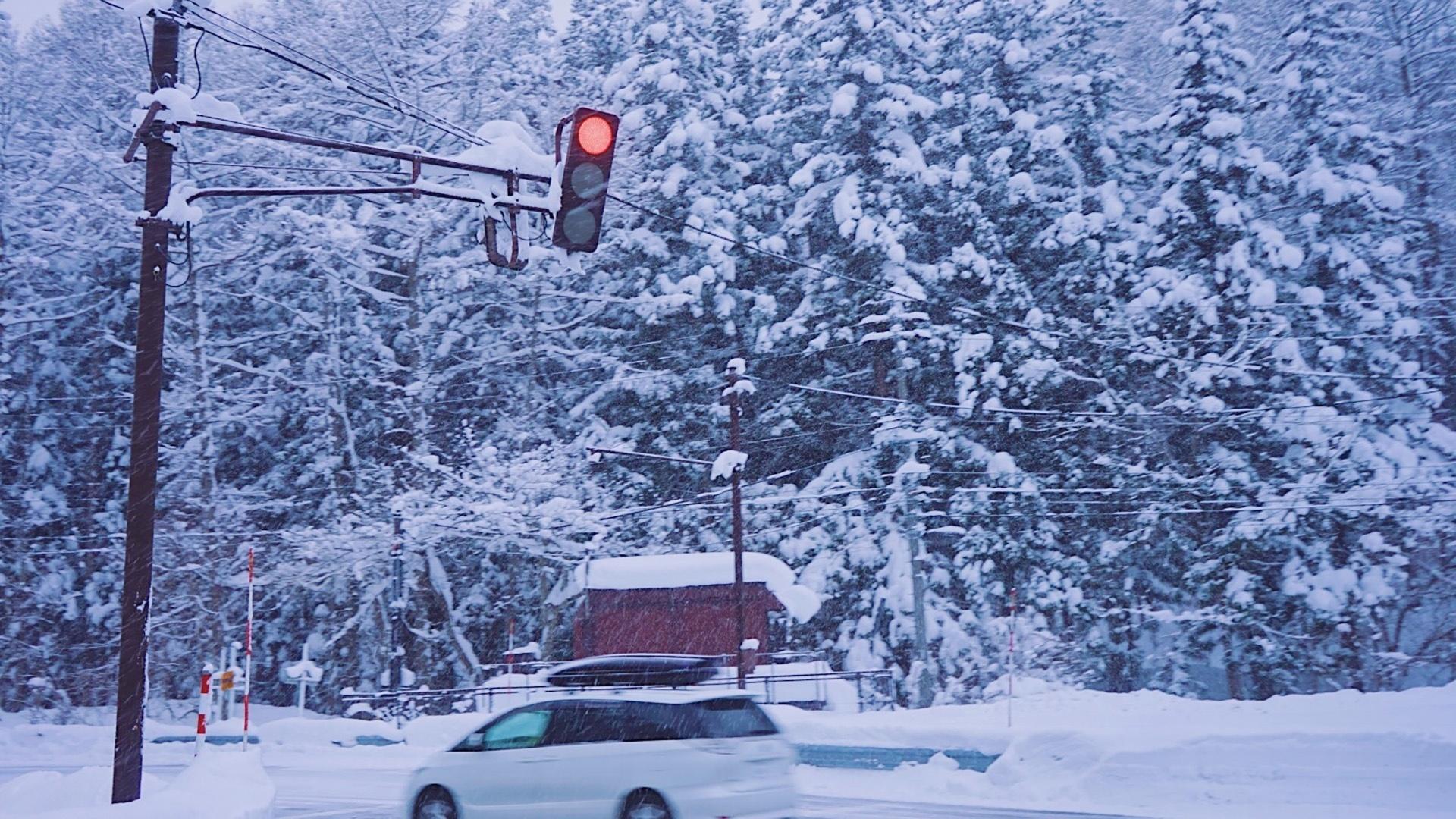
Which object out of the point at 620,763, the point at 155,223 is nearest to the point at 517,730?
the point at 620,763

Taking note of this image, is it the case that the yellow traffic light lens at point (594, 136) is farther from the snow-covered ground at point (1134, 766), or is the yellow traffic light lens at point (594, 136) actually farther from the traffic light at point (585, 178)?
the snow-covered ground at point (1134, 766)

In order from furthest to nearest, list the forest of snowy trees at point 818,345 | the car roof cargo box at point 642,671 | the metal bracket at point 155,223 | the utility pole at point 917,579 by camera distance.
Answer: the utility pole at point 917,579
the forest of snowy trees at point 818,345
the car roof cargo box at point 642,671
the metal bracket at point 155,223

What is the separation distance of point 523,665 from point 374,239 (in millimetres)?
15802

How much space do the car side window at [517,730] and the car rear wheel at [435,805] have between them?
67cm

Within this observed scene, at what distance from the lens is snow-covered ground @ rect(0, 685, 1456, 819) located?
546 inches

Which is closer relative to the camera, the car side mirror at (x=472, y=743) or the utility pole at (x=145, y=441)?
the utility pole at (x=145, y=441)

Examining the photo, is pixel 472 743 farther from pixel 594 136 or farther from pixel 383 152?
pixel 594 136

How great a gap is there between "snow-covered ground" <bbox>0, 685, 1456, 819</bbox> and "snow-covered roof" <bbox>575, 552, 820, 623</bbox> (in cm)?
804

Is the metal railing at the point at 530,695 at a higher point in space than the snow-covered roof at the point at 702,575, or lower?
lower

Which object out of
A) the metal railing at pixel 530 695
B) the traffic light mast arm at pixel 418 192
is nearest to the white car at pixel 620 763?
the traffic light mast arm at pixel 418 192

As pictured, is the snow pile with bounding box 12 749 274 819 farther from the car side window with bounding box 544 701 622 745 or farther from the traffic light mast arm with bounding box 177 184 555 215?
the traffic light mast arm with bounding box 177 184 555 215

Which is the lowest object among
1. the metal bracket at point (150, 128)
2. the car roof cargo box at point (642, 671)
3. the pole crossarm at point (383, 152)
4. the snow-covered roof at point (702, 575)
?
the car roof cargo box at point (642, 671)

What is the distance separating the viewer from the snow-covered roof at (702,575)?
30328 millimetres

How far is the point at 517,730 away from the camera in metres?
12.0
